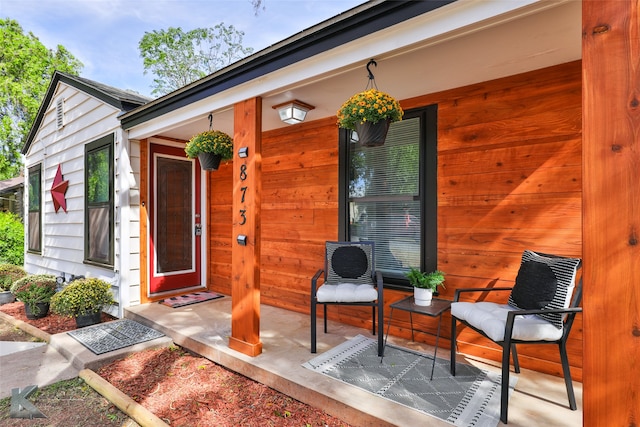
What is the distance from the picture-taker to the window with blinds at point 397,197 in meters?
3.02

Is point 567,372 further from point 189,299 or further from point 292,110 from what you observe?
point 189,299

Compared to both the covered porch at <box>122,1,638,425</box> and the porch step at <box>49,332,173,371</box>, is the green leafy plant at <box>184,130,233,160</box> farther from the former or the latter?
the porch step at <box>49,332,173,371</box>

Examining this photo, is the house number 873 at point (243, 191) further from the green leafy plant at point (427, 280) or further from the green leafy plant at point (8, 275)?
the green leafy plant at point (8, 275)

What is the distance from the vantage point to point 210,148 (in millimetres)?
3234

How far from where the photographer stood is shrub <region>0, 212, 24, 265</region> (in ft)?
25.3

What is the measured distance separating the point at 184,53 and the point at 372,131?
1685 centimetres

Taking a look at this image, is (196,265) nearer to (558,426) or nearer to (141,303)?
(141,303)

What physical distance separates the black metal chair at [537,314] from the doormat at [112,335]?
3.01 metres

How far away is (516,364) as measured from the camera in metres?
2.44

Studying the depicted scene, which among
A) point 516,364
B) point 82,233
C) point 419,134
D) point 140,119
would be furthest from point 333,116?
point 82,233

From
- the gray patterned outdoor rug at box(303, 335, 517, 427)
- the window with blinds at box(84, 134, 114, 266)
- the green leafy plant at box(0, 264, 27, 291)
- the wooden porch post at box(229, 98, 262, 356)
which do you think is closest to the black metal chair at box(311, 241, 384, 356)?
the gray patterned outdoor rug at box(303, 335, 517, 427)

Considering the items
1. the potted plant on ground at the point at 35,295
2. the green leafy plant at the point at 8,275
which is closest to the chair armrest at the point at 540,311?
the potted plant on ground at the point at 35,295

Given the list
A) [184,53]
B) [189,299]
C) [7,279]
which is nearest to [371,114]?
[189,299]

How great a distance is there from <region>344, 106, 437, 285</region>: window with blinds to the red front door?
104 inches
